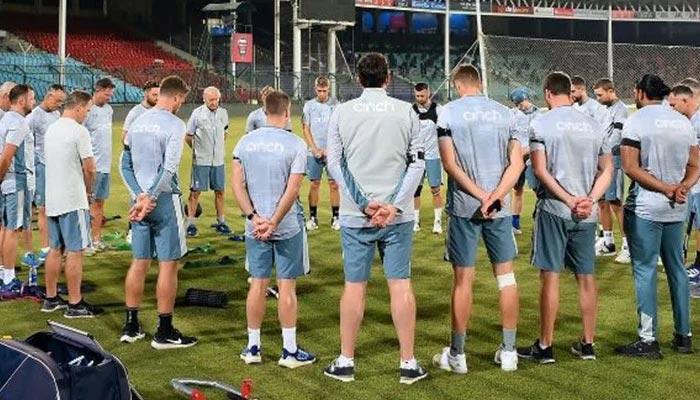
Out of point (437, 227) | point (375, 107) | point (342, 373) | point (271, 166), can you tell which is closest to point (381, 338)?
point (342, 373)

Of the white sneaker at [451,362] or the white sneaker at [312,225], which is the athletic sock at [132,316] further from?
the white sneaker at [312,225]

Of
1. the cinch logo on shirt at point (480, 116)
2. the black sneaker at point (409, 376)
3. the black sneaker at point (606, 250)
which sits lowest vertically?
the black sneaker at point (409, 376)

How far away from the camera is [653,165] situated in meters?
6.26

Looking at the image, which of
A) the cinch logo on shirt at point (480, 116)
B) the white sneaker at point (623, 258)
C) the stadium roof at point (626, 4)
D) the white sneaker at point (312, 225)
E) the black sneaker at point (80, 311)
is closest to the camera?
the cinch logo on shirt at point (480, 116)

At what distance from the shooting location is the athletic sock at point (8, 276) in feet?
27.7

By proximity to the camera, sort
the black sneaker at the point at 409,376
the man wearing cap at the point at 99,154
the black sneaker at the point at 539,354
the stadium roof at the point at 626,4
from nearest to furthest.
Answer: the black sneaker at the point at 409,376, the black sneaker at the point at 539,354, the man wearing cap at the point at 99,154, the stadium roof at the point at 626,4

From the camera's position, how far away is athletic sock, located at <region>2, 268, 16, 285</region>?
844 cm

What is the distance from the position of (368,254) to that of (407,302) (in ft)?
1.28

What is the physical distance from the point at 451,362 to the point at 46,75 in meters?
25.1

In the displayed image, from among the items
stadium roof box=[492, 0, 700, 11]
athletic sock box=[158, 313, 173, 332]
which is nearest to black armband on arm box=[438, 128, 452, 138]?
athletic sock box=[158, 313, 173, 332]

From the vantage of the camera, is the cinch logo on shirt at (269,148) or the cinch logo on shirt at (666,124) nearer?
the cinch logo on shirt at (269,148)

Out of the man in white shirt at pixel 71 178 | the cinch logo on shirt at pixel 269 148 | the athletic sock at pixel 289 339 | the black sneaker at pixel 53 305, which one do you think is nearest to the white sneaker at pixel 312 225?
the black sneaker at pixel 53 305

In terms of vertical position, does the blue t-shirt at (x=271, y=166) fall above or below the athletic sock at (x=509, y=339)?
above

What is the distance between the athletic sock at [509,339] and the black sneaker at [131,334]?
275cm
